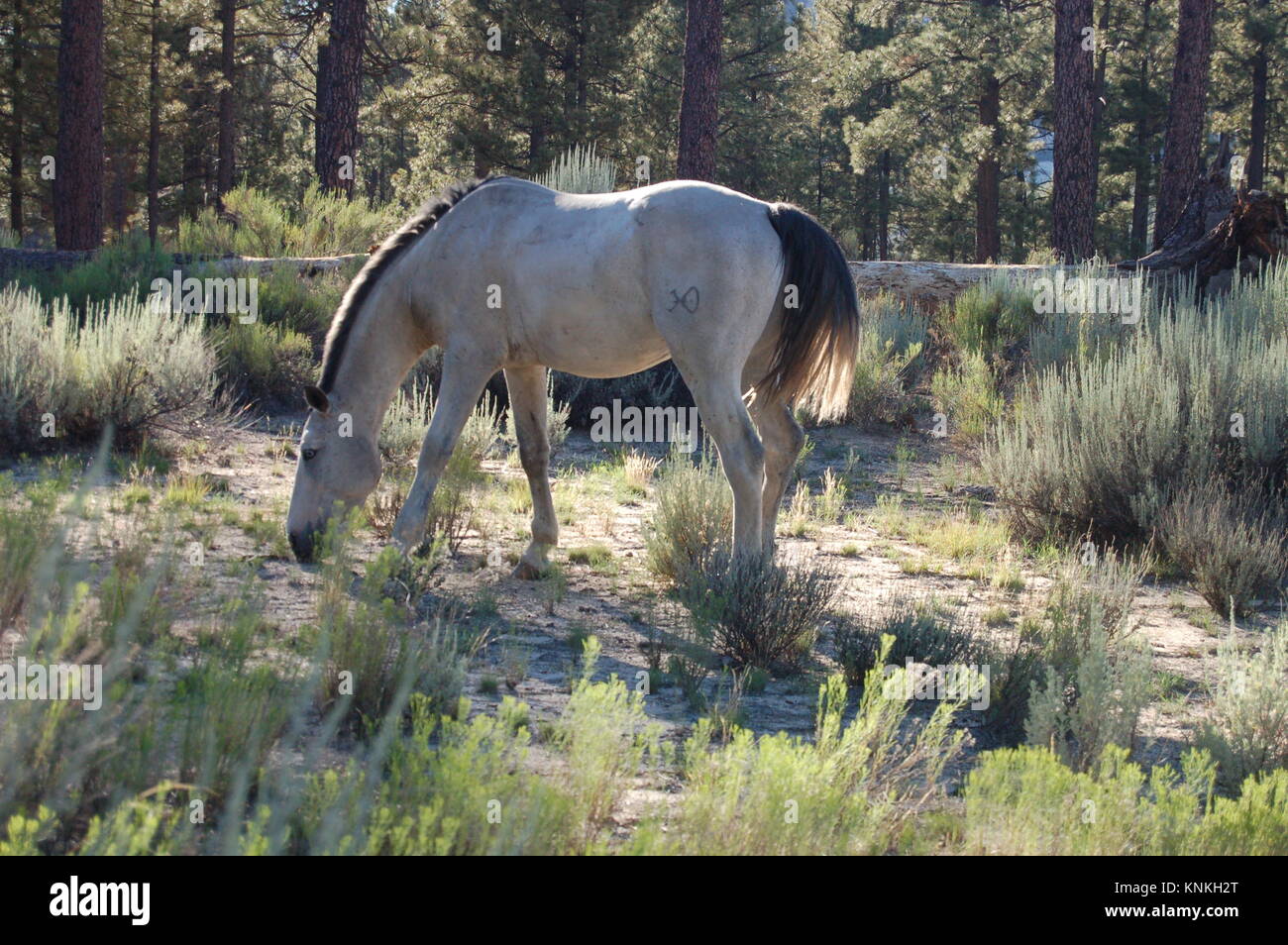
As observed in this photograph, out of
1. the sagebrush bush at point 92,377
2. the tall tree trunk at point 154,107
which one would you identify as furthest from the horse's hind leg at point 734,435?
the tall tree trunk at point 154,107

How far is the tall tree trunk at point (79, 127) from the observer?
1484 centimetres

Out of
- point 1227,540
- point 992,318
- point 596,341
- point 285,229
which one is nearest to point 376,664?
point 596,341

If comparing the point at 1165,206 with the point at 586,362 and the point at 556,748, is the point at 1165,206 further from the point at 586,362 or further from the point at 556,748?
the point at 556,748

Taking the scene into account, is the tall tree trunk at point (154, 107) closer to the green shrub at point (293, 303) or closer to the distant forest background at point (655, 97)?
the distant forest background at point (655, 97)

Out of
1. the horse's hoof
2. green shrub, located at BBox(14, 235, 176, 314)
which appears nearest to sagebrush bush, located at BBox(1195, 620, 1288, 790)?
the horse's hoof

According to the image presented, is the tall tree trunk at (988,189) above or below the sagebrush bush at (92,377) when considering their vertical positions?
above

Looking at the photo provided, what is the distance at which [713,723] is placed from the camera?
4.62 meters

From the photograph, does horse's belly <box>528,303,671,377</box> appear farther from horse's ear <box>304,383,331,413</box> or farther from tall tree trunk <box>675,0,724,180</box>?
tall tree trunk <box>675,0,724,180</box>

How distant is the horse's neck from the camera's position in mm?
6762

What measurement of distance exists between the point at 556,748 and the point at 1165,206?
699 inches

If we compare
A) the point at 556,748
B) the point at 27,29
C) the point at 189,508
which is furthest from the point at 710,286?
the point at 27,29

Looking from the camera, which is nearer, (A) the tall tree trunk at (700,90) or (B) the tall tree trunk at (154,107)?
(A) the tall tree trunk at (700,90)

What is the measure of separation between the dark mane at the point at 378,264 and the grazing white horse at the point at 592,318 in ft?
0.04

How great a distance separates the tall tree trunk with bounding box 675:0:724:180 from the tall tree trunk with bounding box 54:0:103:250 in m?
7.86
